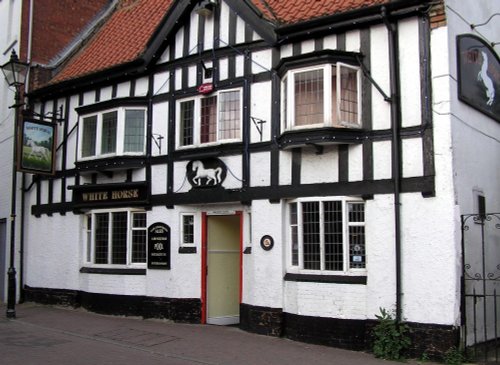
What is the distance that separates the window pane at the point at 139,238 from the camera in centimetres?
1450

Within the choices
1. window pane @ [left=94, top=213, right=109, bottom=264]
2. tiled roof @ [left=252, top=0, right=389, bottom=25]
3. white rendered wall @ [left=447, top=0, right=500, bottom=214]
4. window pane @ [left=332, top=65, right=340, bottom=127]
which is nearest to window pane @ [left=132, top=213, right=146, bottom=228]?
window pane @ [left=94, top=213, right=109, bottom=264]

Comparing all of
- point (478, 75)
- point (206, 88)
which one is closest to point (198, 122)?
point (206, 88)

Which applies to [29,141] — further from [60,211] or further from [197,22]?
[197,22]

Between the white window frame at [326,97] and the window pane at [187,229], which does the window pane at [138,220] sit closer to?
the window pane at [187,229]

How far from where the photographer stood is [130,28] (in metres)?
17.4

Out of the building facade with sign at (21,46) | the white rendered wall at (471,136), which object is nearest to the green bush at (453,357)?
the white rendered wall at (471,136)

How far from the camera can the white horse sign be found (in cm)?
1288

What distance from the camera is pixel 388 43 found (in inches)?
418

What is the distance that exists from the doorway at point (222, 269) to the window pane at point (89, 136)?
442 centimetres

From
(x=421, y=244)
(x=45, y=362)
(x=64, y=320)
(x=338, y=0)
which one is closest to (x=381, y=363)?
(x=421, y=244)

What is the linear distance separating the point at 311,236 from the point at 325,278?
0.91 meters

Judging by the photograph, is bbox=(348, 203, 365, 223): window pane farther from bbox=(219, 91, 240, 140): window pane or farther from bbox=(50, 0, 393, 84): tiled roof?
bbox=(50, 0, 393, 84): tiled roof

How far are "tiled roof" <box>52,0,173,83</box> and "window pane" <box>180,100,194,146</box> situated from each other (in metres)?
2.20

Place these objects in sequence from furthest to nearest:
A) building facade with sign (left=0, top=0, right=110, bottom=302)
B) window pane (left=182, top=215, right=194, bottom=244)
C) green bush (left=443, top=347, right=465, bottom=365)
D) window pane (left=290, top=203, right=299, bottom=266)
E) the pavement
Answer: building facade with sign (left=0, top=0, right=110, bottom=302)
window pane (left=182, top=215, right=194, bottom=244)
window pane (left=290, top=203, right=299, bottom=266)
the pavement
green bush (left=443, top=347, right=465, bottom=365)
